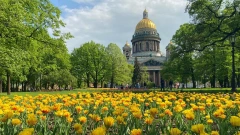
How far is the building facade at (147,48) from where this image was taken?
9519 centimetres

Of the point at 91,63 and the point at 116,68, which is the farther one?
the point at 116,68

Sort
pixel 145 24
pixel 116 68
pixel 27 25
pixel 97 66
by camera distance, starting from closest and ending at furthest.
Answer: pixel 27 25 → pixel 116 68 → pixel 97 66 → pixel 145 24

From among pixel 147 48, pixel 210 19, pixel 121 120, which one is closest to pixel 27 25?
pixel 210 19

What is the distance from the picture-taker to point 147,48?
104375 mm

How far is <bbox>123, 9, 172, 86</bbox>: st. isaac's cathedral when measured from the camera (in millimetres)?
95194

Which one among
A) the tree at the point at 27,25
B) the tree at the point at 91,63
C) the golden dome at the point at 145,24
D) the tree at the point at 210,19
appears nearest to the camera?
the tree at the point at 27,25

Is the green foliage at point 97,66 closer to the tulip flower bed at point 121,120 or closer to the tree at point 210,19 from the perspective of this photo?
the tree at point 210,19

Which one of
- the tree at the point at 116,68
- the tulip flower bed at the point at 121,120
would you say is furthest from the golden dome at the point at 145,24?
the tulip flower bed at the point at 121,120

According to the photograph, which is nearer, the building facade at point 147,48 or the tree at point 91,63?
the tree at point 91,63

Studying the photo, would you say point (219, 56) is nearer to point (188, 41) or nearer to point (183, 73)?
point (183, 73)

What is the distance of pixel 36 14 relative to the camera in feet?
57.1

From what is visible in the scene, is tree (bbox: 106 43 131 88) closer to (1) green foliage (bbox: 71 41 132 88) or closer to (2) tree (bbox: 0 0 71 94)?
(1) green foliage (bbox: 71 41 132 88)

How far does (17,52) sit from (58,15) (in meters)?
7.52

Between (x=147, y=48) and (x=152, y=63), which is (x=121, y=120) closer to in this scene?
(x=152, y=63)
